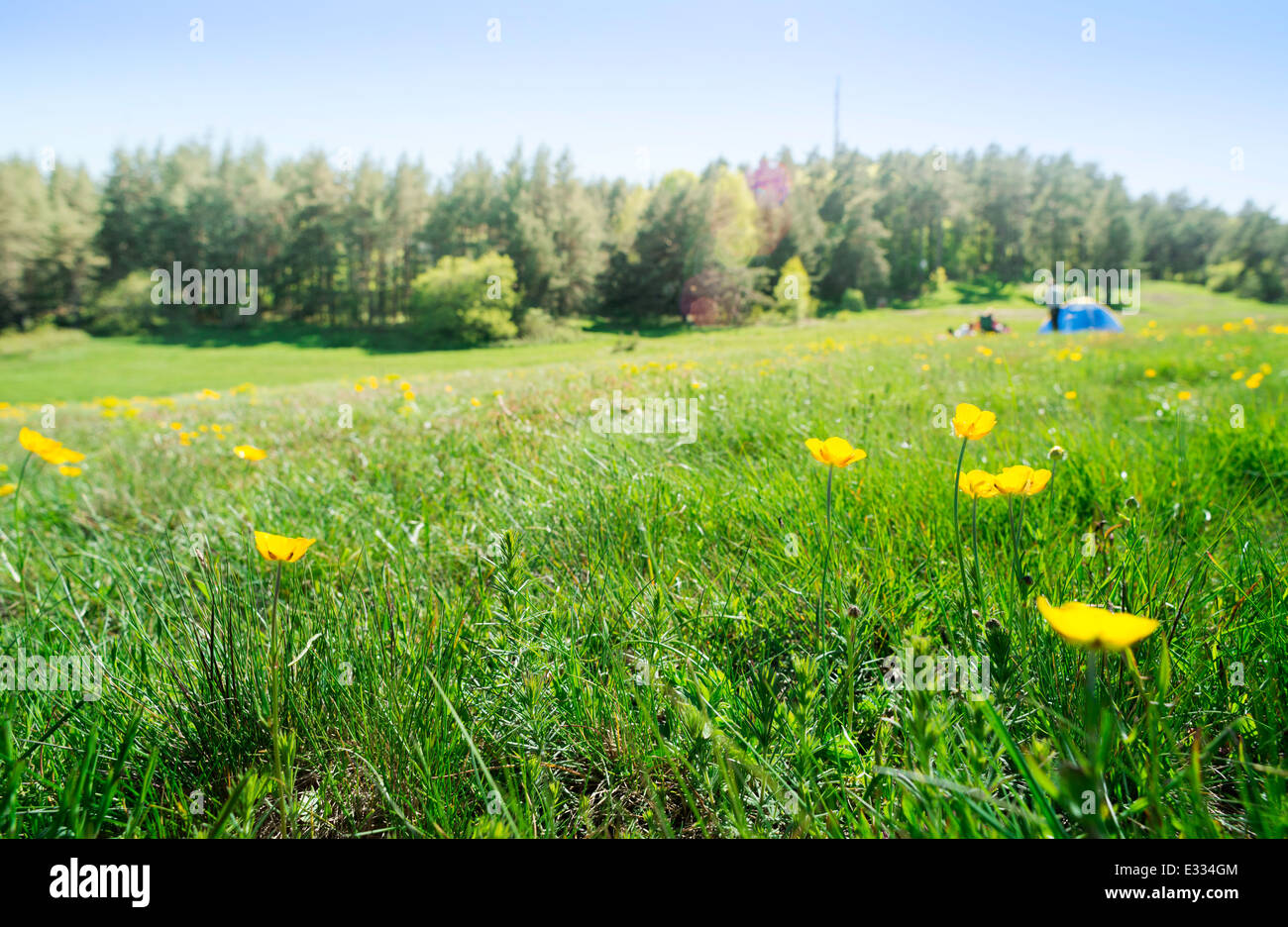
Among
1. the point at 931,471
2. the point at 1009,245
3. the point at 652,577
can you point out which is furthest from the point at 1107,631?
the point at 1009,245

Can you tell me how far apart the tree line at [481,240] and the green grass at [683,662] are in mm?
31047

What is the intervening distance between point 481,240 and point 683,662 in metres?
42.8

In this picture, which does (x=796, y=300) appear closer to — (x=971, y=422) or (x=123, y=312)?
(x=971, y=422)

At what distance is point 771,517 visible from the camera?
5.37ft

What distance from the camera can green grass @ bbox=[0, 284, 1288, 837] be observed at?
0.78 meters

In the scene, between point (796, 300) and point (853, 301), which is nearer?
point (796, 300)

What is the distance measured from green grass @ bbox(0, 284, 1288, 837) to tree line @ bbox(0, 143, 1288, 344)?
31.0 meters

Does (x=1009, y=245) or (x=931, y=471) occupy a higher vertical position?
(x=1009, y=245)

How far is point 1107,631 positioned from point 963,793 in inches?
9.3

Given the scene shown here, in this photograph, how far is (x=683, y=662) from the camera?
119 cm

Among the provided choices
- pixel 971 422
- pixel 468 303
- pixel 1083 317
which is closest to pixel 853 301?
pixel 1083 317

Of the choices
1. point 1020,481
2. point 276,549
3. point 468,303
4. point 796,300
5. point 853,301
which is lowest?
point 276,549

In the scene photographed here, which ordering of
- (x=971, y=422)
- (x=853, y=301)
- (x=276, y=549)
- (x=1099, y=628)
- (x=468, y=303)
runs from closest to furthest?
(x=1099, y=628)
(x=276, y=549)
(x=971, y=422)
(x=468, y=303)
(x=853, y=301)
